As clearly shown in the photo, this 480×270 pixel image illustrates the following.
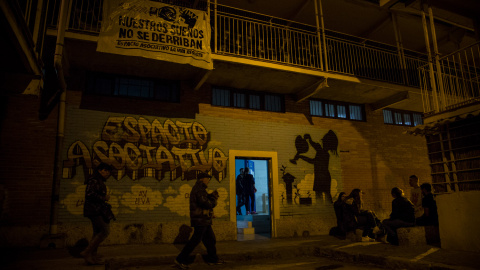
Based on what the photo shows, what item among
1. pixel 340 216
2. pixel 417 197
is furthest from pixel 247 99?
pixel 417 197

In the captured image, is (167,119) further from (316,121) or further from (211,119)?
(316,121)

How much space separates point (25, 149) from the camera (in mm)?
7676

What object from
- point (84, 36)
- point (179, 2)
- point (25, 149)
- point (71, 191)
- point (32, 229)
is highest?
point (179, 2)

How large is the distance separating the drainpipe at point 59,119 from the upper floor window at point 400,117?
1162 cm

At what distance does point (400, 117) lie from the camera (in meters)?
13.3

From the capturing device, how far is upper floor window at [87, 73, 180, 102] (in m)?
8.77

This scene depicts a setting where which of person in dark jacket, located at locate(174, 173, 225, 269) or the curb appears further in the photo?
person in dark jacket, located at locate(174, 173, 225, 269)

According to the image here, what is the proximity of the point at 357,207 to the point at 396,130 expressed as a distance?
515 centimetres

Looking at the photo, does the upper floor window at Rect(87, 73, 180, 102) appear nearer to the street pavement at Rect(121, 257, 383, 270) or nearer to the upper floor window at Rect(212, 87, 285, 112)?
the upper floor window at Rect(212, 87, 285, 112)

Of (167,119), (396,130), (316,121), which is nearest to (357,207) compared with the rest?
(316,121)

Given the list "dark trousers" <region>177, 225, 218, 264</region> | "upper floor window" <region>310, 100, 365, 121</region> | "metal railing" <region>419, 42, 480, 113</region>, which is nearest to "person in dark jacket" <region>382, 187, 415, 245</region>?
"metal railing" <region>419, 42, 480, 113</region>

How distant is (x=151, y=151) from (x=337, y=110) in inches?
284

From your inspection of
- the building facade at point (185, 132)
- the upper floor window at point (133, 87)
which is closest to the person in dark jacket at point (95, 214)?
the building facade at point (185, 132)

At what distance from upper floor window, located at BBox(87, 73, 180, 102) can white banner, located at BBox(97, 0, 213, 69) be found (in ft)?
5.25
